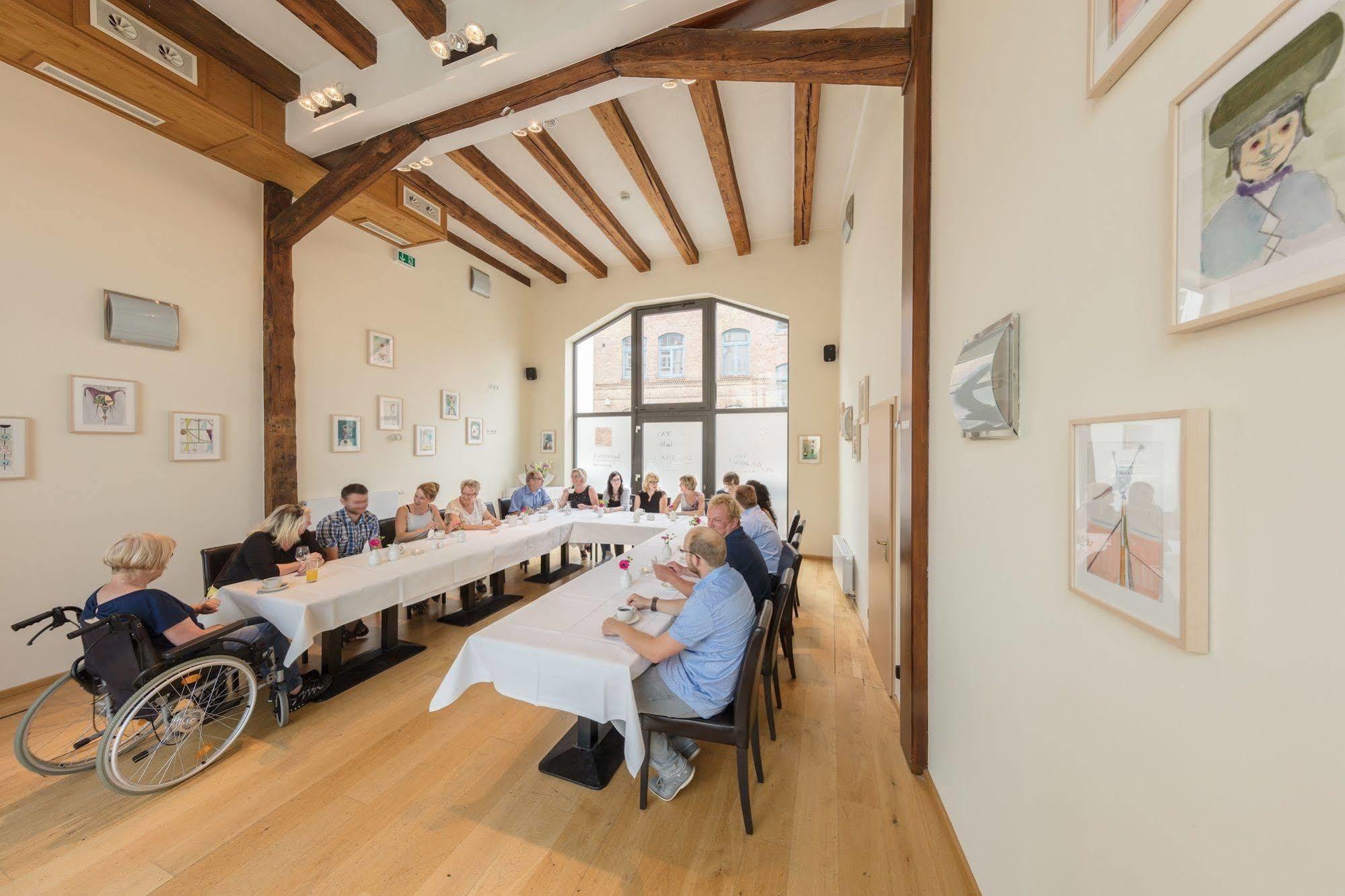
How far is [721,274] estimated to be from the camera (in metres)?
6.94

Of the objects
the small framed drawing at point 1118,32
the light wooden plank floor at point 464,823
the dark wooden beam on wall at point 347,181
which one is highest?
the dark wooden beam on wall at point 347,181

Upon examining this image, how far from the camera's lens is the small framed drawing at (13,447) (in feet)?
9.58

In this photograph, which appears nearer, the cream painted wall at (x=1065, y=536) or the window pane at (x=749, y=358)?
the cream painted wall at (x=1065, y=536)

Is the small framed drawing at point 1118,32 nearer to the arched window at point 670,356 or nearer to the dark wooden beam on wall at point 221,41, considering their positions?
the dark wooden beam on wall at point 221,41

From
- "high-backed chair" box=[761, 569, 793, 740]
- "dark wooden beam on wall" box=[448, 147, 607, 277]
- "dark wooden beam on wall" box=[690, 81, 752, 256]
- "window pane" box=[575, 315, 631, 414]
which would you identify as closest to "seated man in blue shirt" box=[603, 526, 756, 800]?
"high-backed chair" box=[761, 569, 793, 740]

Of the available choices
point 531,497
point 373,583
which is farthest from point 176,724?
point 531,497

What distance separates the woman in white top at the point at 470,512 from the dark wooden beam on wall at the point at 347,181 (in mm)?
2704

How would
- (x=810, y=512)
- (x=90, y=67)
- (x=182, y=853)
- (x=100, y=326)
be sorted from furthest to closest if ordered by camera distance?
(x=810, y=512), (x=100, y=326), (x=90, y=67), (x=182, y=853)

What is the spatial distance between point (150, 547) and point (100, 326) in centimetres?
233

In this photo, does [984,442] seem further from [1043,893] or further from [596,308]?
[596,308]

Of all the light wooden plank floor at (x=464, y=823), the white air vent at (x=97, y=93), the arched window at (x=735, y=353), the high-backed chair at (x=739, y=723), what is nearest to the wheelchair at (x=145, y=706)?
the light wooden plank floor at (x=464, y=823)

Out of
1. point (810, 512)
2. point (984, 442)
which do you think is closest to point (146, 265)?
point (984, 442)

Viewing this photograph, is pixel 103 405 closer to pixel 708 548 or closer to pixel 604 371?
pixel 708 548

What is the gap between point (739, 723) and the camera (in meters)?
1.92
